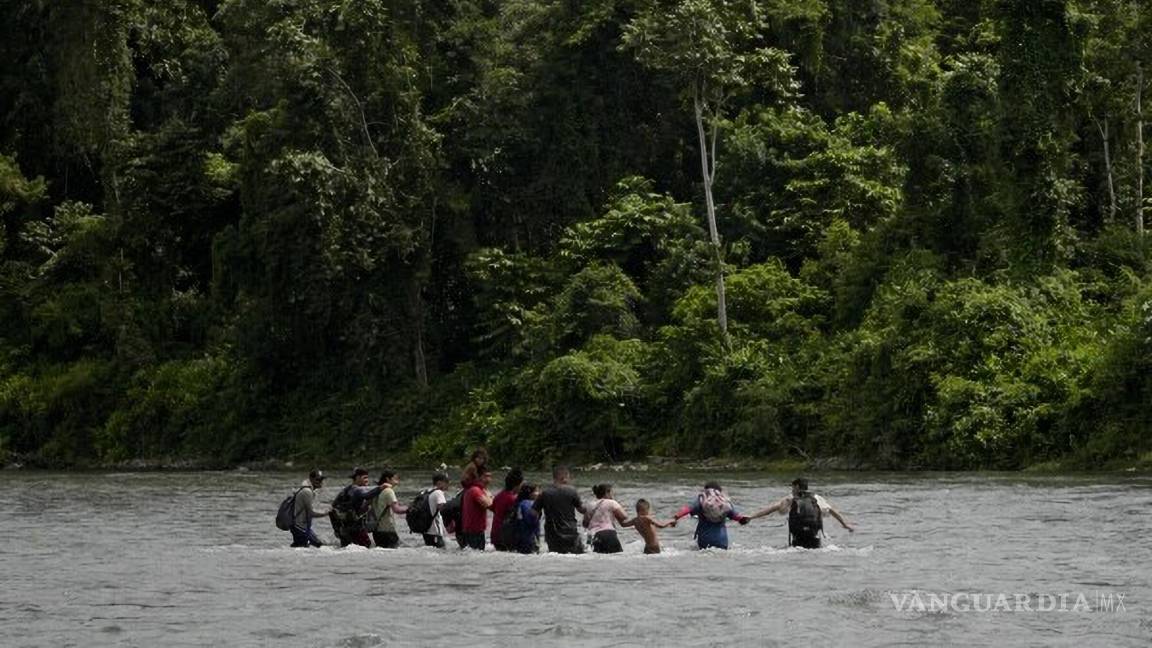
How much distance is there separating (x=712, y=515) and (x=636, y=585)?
3.90m

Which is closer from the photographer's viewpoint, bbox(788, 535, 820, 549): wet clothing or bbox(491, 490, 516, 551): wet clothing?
bbox(788, 535, 820, 549): wet clothing

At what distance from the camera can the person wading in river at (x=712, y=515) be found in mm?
27703

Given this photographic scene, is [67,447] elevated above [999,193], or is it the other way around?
[999,193]

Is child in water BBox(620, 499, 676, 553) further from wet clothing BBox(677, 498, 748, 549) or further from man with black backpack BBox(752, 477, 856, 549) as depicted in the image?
man with black backpack BBox(752, 477, 856, 549)

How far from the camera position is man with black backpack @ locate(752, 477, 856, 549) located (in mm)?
27413

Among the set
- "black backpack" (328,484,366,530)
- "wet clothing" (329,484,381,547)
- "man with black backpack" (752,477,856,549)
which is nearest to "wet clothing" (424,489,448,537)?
"wet clothing" (329,484,381,547)

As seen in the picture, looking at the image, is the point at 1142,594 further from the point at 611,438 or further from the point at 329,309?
the point at 329,309

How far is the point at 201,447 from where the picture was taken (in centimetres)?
6612

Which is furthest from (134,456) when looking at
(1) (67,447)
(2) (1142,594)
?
(2) (1142,594)

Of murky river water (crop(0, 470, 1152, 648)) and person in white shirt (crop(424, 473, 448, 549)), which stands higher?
person in white shirt (crop(424, 473, 448, 549))

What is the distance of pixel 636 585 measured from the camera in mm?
24297

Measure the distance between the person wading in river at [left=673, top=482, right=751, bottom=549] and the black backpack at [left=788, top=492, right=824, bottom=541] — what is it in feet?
2.49

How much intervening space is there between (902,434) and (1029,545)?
2116 centimetres

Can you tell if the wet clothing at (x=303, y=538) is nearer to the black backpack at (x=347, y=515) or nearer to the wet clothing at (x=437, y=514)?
the black backpack at (x=347, y=515)
